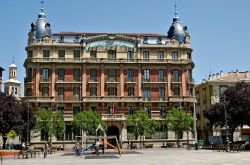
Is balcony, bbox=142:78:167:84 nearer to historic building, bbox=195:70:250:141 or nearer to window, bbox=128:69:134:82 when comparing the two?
window, bbox=128:69:134:82

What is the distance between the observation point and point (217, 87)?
82688 mm

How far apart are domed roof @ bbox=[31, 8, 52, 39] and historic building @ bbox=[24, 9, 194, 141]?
252mm

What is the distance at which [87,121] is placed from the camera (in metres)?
67.2

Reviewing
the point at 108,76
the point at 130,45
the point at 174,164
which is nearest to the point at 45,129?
the point at 108,76

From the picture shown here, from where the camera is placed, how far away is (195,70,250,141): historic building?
81.5m

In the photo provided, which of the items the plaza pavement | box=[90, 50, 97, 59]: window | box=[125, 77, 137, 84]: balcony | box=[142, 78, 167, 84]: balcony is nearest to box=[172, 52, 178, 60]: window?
box=[142, 78, 167, 84]: balcony

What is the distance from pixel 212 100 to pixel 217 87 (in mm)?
3023

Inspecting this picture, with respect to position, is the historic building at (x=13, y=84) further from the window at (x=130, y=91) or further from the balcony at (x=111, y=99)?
the window at (x=130, y=91)

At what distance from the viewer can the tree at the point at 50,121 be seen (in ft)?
221

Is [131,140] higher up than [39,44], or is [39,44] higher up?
[39,44]

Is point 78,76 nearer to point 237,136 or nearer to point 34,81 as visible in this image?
point 34,81

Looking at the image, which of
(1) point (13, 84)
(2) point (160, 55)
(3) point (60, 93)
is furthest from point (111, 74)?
(1) point (13, 84)

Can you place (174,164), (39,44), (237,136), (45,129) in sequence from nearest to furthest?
(174,164) < (45,129) < (39,44) < (237,136)

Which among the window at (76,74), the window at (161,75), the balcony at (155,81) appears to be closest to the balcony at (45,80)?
the window at (76,74)
